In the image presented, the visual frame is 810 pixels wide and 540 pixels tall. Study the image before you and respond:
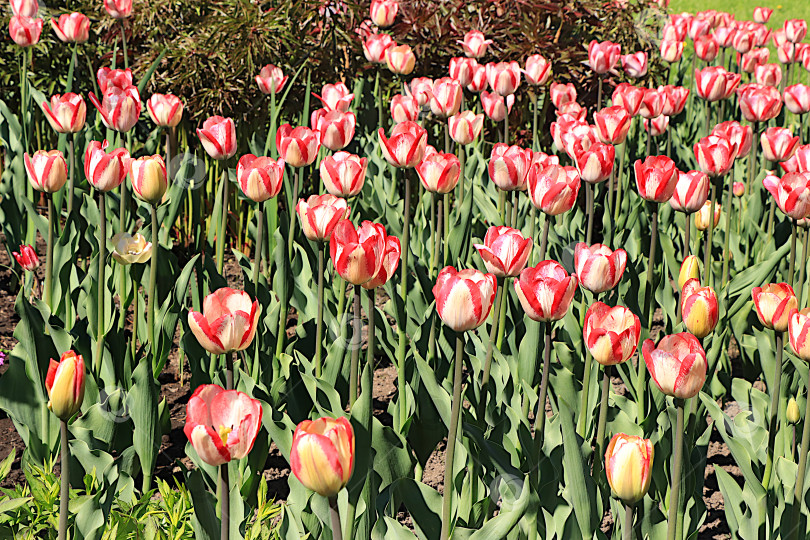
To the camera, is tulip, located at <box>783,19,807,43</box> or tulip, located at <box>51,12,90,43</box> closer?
tulip, located at <box>51,12,90,43</box>

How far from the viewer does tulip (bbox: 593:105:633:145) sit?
2957 millimetres

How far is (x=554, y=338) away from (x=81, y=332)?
1.35 meters

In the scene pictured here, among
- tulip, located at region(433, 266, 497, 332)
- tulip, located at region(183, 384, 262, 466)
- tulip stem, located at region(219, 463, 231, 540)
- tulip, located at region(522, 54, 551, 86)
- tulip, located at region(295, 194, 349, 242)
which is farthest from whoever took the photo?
tulip, located at region(522, 54, 551, 86)

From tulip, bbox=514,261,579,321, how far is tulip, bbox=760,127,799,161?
1879mm

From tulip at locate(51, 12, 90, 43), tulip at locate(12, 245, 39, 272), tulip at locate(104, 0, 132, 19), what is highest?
tulip at locate(104, 0, 132, 19)

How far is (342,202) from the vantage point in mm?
2105

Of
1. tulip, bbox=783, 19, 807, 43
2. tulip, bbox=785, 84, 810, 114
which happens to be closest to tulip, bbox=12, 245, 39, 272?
tulip, bbox=785, 84, 810, 114

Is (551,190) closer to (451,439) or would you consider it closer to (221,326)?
(451,439)

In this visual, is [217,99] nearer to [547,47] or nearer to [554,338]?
[547,47]

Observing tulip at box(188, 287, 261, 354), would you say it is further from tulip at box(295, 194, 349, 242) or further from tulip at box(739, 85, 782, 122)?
tulip at box(739, 85, 782, 122)

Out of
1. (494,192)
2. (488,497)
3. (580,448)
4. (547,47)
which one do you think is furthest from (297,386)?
(547,47)

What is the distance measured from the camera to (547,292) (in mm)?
1559

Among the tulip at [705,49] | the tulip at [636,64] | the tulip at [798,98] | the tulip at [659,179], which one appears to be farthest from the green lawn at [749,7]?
the tulip at [659,179]

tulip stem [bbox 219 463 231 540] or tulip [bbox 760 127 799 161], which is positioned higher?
tulip [bbox 760 127 799 161]
